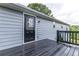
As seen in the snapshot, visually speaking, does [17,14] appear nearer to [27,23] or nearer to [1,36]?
[27,23]

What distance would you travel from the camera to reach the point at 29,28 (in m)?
7.84

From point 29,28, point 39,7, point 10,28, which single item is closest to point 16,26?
point 10,28

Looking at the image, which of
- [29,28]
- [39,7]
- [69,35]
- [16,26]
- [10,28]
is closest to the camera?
[10,28]

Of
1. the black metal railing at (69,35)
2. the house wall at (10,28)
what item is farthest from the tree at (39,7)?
the house wall at (10,28)

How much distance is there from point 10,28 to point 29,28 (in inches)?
81.5

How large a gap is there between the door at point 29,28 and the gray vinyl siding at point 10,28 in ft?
1.87

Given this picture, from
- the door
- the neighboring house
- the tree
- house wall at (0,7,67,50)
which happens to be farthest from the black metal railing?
the tree

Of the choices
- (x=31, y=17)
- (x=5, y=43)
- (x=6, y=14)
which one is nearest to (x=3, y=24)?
(x=6, y=14)

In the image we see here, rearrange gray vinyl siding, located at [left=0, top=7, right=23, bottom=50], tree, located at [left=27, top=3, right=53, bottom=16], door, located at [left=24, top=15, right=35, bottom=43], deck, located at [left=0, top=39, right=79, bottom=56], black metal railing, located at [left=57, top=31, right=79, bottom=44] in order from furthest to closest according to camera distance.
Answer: tree, located at [left=27, top=3, right=53, bottom=16], black metal railing, located at [left=57, top=31, right=79, bottom=44], door, located at [left=24, top=15, right=35, bottom=43], gray vinyl siding, located at [left=0, top=7, right=23, bottom=50], deck, located at [left=0, top=39, right=79, bottom=56]

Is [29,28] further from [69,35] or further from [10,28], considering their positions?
[69,35]

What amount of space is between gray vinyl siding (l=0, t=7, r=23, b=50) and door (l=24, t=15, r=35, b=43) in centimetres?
57

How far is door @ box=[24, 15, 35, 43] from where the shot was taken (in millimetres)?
7410

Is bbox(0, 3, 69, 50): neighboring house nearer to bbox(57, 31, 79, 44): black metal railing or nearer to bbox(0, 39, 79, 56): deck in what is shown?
bbox(0, 39, 79, 56): deck

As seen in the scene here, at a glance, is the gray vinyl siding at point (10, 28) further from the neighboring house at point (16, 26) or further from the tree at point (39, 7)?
the tree at point (39, 7)
